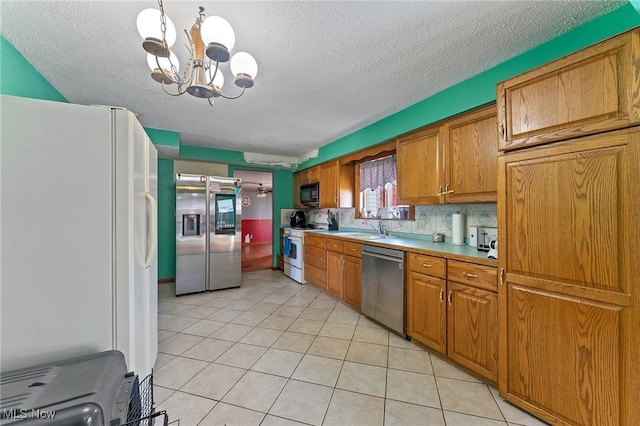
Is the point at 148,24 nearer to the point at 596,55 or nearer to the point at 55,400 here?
the point at 55,400

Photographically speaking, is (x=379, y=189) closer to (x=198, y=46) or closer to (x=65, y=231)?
(x=198, y=46)

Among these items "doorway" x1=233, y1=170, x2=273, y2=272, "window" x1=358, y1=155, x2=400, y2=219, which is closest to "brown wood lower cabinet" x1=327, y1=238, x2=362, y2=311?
"window" x1=358, y1=155, x2=400, y2=219

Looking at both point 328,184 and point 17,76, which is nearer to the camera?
point 17,76

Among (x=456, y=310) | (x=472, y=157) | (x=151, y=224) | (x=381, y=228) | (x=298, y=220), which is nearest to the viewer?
(x=151, y=224)

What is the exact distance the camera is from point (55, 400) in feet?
2.19

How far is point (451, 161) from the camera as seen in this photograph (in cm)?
236

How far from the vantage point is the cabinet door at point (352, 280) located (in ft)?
10.1

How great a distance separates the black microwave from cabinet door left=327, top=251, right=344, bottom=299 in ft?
4.40

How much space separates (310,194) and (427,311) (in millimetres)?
3150

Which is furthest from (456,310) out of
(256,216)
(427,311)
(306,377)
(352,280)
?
(256,216)

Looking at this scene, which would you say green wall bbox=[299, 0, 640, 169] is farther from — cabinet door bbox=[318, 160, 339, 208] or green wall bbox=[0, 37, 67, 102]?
green wall bbox=[0, 37, 67, 102]

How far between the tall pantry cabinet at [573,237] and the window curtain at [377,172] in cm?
175

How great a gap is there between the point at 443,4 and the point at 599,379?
6.98 ft

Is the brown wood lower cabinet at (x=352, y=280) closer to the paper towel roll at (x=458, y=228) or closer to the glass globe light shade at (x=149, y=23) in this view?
the paper towel roll at (x=458, y=228)
